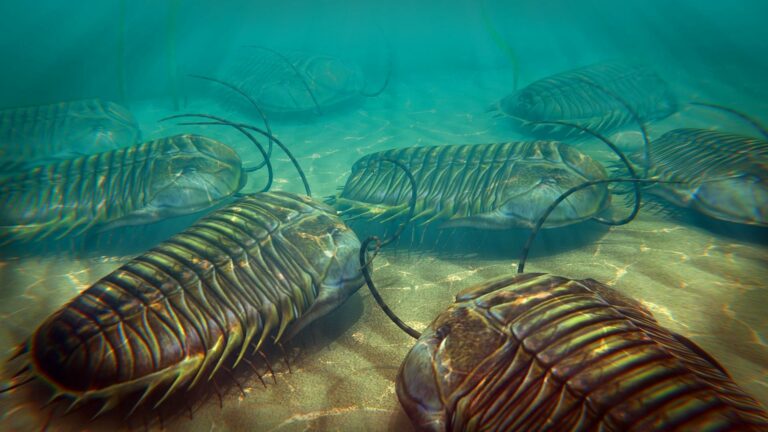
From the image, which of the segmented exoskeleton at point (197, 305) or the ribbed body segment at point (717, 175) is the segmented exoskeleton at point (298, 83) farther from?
the segmented exoskeleton at point (197, 305)

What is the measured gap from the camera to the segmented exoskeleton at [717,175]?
3.99m

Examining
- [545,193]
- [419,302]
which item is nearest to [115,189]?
[419,302]

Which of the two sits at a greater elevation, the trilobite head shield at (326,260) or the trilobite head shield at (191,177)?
the trilobite head shield at (326,260)

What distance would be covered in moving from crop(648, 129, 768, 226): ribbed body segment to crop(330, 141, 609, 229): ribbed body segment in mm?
1075

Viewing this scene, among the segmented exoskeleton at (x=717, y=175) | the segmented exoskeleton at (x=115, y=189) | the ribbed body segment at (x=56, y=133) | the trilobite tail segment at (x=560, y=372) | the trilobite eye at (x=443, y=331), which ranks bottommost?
the ribbed body segment at (x=56, y=133)

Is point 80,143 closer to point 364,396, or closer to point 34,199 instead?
point 34,199

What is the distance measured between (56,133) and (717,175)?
12.7 metres

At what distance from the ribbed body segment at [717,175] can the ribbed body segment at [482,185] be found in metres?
1.07

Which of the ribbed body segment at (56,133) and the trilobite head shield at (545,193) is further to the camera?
the ribbed body segment at (56,133)

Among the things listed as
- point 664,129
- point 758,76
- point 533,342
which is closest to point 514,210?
point 533,342

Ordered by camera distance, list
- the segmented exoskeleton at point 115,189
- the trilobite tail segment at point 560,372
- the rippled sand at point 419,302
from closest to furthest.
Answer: the trilobite tail segment at point 560,372 < the rippled sand at point 419,302 < the segmented exoskeleton at point 115,189

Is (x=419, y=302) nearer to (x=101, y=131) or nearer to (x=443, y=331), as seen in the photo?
(x=443, y=331)

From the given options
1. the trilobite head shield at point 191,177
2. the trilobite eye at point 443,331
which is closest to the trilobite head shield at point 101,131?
the trilobite head shield at point 191,177

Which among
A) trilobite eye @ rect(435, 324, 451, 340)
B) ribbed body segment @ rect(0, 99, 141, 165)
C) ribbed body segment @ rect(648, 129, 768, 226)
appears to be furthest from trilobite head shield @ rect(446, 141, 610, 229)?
ribbed body segment @ rect(0, 99, 141, 165)
